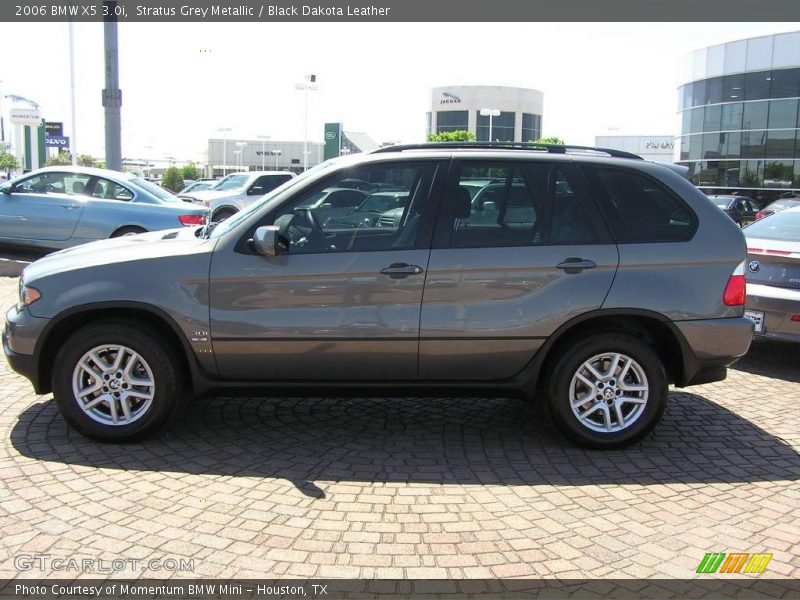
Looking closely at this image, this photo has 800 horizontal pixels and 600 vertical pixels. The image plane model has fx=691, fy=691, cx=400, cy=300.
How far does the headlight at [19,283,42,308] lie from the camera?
4395mm

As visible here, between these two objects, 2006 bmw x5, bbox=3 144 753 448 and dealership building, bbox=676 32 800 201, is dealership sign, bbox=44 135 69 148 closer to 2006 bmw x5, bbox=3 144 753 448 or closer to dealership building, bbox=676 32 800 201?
dealership building, bbox=676 32 800 201

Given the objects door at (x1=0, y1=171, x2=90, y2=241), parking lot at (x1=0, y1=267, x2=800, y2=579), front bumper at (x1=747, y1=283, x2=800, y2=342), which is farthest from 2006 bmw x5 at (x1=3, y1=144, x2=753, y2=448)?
door at (x1=0, y1=171, x2=90, y2=241)

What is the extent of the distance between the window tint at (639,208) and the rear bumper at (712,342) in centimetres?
59

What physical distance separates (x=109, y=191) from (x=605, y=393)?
886cm

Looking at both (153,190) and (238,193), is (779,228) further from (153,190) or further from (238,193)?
(238,193)

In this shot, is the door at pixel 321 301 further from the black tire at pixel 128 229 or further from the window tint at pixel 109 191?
the window tint at pixel 109 191

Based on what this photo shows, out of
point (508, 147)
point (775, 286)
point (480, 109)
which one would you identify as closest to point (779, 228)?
point (775, 286)

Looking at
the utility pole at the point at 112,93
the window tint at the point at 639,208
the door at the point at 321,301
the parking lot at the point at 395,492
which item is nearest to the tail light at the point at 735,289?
the window tint at the point at 639,208

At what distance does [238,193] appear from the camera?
18969 mm

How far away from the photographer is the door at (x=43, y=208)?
10461 mm

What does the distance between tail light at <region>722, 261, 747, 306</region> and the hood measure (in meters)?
3.31

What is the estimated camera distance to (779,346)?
25.7ft

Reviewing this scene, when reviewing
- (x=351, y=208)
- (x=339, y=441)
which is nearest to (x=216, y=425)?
(x=339, y=441)

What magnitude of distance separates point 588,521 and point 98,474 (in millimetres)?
2792
